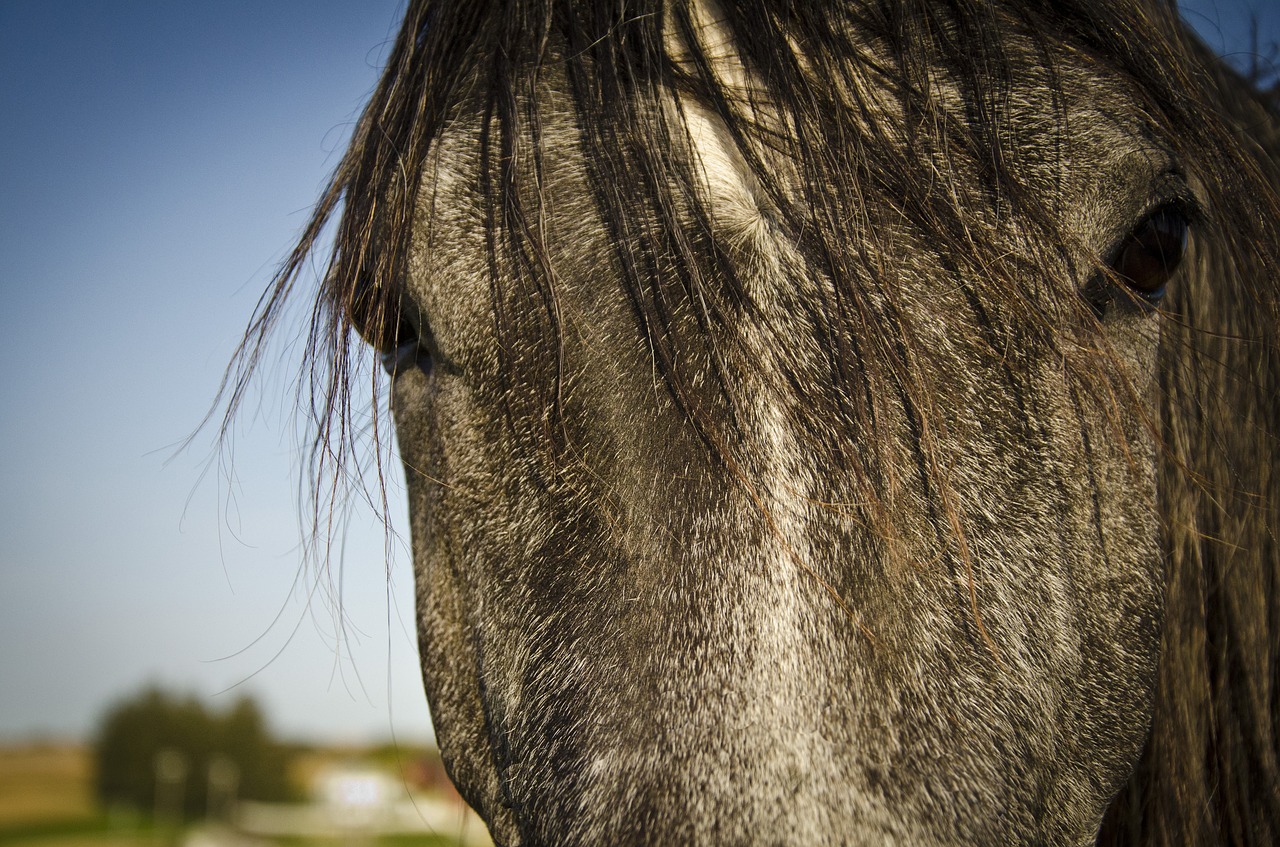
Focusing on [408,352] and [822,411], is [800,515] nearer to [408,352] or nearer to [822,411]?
[822,411]

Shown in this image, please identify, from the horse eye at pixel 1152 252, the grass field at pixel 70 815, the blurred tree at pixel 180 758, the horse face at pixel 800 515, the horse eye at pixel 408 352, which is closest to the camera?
the horse face at pixel 800 515

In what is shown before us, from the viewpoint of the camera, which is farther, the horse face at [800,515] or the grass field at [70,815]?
the grass field at [70,815]

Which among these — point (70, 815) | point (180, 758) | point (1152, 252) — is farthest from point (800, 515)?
point (70, 815)

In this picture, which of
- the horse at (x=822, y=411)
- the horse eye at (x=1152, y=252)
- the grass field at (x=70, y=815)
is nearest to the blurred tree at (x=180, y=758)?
the grass field at (x=70, y=815)

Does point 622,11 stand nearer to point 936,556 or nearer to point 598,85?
point 598,85

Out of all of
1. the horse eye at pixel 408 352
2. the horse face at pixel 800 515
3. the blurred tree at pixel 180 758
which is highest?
the horse eye at pixel 408 352

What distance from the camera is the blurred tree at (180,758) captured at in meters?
52.3

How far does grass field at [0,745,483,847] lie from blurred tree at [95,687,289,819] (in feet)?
6.87

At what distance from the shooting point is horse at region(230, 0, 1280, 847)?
3.42 ft

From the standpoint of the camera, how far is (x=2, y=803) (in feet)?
161

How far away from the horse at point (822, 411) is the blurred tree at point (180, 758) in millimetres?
59227

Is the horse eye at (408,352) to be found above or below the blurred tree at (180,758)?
above

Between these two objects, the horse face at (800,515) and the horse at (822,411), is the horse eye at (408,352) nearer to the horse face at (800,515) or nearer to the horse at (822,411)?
the horse at (822,411)

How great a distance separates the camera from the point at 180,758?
5244 cm
